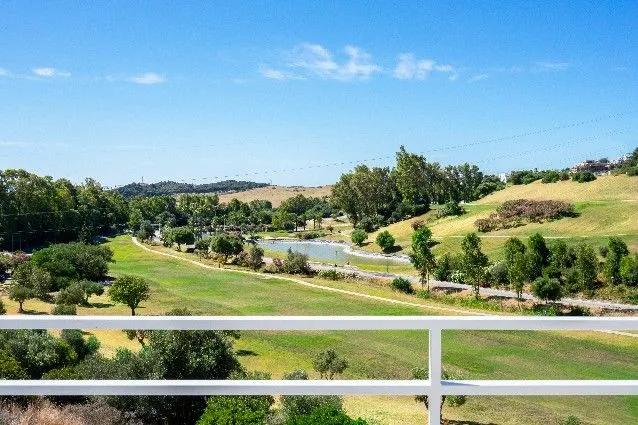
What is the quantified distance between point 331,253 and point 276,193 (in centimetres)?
8441

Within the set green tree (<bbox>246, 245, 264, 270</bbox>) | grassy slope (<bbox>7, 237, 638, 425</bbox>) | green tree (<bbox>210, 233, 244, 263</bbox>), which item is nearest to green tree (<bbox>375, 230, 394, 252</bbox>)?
green tree (<bbox>210, 233, 244, 263</bbox>)

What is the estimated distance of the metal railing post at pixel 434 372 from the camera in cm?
209

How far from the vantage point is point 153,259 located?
6366 cm

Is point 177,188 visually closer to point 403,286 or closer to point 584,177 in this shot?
point 584,177

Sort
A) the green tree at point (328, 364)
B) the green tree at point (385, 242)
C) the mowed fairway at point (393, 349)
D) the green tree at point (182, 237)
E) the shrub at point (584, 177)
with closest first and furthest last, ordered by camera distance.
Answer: the mowed fairway at point (393, 349)
the green tree at point (328, 364)
the green tree at point (385, 242)
the green tree at point (182, 237)
the shrub at point (584, 177)

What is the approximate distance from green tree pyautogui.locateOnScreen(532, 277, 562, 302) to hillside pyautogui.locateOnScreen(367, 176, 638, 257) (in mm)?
17343

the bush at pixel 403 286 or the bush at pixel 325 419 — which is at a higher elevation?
the bush at pixel 325 419

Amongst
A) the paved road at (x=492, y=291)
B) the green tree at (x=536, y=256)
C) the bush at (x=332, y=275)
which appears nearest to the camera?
the paved road at (x=492, y=291)

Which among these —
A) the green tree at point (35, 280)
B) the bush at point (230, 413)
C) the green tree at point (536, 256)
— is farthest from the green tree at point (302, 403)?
the green tree at point (536, 256)

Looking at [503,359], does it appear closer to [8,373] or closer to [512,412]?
[512,412]

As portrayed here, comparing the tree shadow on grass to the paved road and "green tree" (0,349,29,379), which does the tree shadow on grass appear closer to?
the paved road

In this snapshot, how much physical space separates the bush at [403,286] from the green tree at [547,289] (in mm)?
9363

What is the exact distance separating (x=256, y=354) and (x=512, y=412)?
505 inches

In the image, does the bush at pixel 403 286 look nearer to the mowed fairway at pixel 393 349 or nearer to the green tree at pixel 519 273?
the mowed fairway at pixel 393 349
